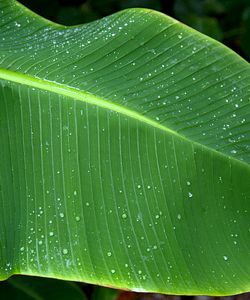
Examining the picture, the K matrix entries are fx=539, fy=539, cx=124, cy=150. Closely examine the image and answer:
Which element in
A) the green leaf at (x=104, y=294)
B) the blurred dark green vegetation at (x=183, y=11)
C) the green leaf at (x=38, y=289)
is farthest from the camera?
the blurred dark green vegetation at (x=183, y=11)

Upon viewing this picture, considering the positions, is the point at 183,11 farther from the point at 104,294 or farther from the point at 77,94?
the point at 77,94

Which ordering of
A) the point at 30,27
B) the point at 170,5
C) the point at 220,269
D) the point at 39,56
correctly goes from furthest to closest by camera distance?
1. the point at 170,5
2. the point at 30,27
3. the point at 39,56
4. the point at 220,269

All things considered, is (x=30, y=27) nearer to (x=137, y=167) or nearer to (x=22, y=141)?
(x=22, y=141)

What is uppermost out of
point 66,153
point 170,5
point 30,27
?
point 30,27

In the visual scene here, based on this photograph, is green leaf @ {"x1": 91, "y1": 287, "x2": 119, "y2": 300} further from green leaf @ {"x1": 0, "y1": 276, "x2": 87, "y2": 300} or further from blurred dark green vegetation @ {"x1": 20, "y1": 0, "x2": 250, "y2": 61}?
blurred dark green vegetation @ {"x1": 20, "y1": 0, "x2": 250, "y2": 61}

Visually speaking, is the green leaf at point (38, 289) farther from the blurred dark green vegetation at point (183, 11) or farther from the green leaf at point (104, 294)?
the blurred dark green vegetation at point (183, 11)

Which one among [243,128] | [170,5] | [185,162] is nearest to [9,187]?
[185,162]

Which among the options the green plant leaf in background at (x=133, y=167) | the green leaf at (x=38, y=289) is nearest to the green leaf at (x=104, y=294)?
the green leaf at (x=38, y=289)
